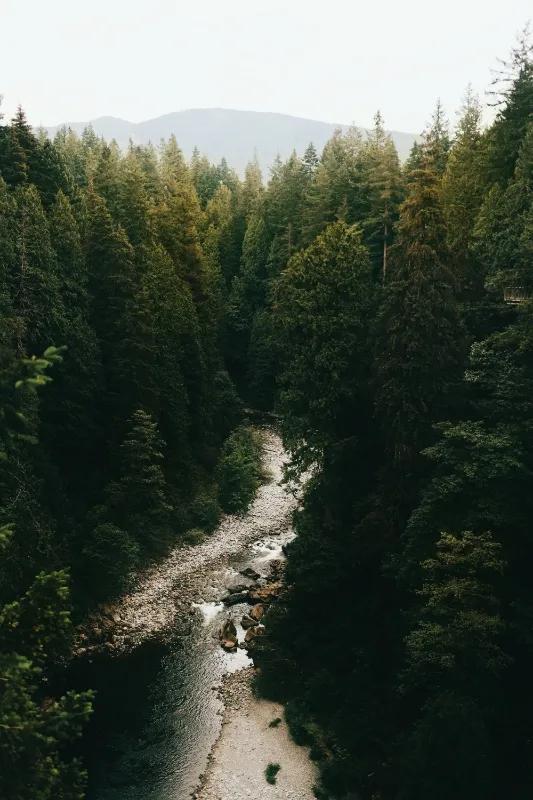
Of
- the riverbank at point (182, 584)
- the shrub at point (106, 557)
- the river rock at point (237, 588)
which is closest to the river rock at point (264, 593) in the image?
the river rock at point (237, 588)

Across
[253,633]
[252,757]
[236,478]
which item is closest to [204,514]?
[236,478]

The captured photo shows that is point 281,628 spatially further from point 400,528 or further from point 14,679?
point 14,679

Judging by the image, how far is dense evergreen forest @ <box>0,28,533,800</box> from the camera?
1708 cm

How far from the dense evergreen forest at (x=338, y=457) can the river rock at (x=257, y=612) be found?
2752mm

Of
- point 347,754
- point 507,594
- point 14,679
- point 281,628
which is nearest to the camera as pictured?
point 14,679

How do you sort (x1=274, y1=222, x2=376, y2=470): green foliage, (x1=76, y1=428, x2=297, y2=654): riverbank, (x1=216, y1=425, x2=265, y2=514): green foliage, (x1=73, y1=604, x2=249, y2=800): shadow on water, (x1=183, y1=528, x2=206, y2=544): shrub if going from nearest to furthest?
1. (x1=73, y1=604, x2=249, y2=800): shadow on water
2. (x1=274, y1=222, x2=376, y2=470): green foliage
3. (x1=76, y1=428, x2=297, y2=654): riverbank
4. (x1=183, y1=528, x2=206, y2=544): shrub
5. (x1=216, y1=425, x2=265, y2=514): green foliage

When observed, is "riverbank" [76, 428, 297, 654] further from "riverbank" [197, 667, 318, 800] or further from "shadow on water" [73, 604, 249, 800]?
"riverbank" [197, 667, 318, 800]

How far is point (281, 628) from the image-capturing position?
27266 millimetres

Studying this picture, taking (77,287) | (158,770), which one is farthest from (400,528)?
(77,287)

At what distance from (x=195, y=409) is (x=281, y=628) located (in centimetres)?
1944

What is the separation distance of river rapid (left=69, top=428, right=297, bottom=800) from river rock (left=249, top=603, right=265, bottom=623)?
2.33ft

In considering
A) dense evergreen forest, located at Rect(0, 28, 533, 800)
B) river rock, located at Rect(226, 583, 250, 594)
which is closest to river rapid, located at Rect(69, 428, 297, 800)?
river rock, located at Rect(226, 583, 250, 594)

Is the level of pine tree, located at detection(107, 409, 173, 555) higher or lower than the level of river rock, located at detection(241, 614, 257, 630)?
higher

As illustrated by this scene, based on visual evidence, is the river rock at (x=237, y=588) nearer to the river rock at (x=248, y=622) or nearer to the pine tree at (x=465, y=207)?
the river rock at (x=248, y=622)
